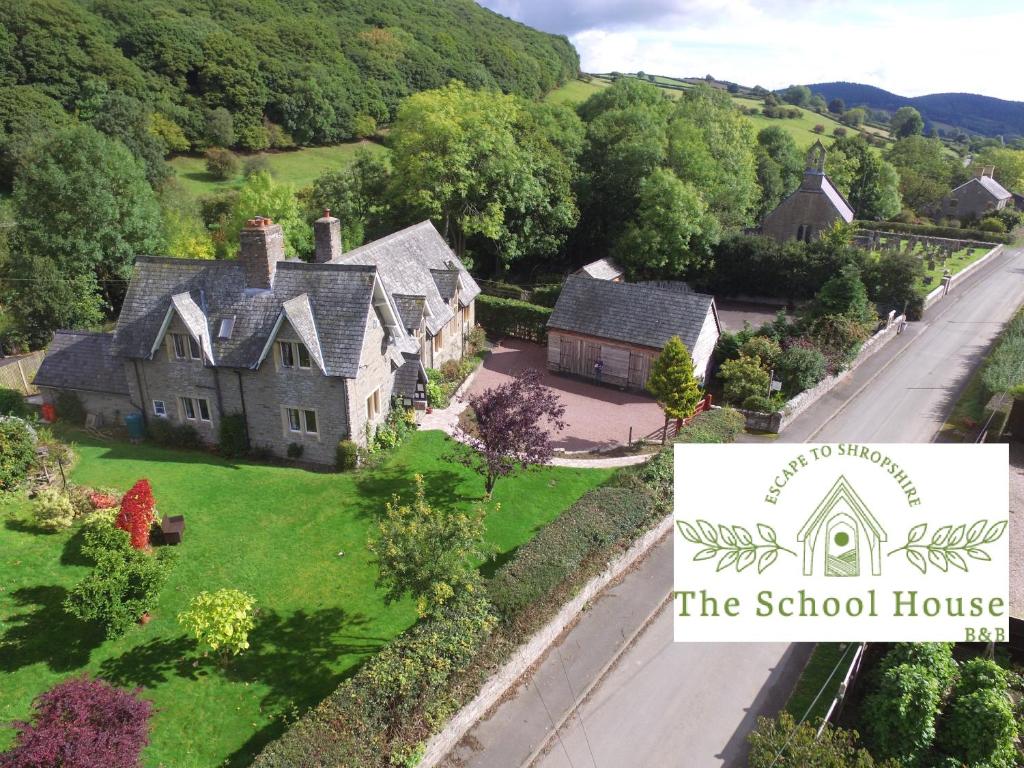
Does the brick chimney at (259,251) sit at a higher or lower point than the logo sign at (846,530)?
higher

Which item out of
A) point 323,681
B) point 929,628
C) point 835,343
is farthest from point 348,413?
point 835,343

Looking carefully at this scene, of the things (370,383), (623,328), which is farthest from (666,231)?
(370,383)

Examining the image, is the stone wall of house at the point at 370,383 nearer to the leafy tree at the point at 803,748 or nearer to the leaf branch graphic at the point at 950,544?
the leafy tree at the point at 803,748

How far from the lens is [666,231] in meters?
51.1

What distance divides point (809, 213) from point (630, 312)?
3410 cm

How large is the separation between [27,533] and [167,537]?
465 cm

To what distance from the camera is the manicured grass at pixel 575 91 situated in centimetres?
11731

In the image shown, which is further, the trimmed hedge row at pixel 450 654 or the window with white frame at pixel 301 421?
the window with white frame at pixel 301 421

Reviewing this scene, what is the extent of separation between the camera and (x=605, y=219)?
5822cm

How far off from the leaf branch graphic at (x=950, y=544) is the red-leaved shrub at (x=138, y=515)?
21.3m

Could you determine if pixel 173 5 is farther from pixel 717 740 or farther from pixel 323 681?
pixel 717 740

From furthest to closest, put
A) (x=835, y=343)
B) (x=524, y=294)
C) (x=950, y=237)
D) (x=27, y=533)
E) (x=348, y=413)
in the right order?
(x=950, y=237) < (x=524, y=294) < (x=835, y=343) < (x=348, y=413) < (x=27, y=533)

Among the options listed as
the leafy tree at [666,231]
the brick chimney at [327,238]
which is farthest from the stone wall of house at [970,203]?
the brick chimney at [327,238]

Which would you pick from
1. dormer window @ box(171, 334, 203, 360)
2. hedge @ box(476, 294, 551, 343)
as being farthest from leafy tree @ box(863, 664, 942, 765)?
hedge @ box(476, 294, 551, 343)
